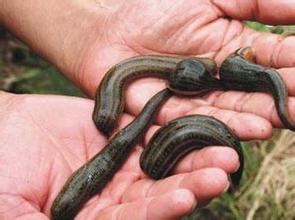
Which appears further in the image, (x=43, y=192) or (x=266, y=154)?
(x=266, y=154)

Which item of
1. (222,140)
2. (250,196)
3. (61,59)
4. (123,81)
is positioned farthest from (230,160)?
(61,59)

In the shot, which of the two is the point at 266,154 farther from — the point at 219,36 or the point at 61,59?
the point at 61,59

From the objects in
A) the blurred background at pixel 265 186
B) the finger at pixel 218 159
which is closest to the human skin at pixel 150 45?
the finger at pixel 218 159

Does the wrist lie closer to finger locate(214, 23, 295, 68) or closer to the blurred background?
finger locate(214, 23, 295, 68)

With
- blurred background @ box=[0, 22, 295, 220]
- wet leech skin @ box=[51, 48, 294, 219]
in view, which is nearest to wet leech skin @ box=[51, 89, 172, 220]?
wet leech skin @ box=[51, 48, 294, 219]

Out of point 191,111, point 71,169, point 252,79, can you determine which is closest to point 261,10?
point 252,79

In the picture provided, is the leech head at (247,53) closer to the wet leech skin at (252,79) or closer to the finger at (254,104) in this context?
the wet leech skin at (252,79)
